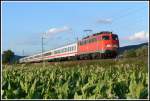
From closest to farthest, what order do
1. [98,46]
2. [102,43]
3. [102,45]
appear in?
[102,45], [102,43], [98,46]

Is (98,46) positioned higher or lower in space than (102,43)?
lower

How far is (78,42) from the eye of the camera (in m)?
45.8

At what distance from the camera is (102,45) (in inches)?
1475

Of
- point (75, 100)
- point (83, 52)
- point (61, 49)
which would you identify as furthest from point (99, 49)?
point (75, 100)

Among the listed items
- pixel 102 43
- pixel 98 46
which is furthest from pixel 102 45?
pixel 98 46

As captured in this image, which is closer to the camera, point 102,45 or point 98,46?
point 102,45

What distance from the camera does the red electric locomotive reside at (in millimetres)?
37438

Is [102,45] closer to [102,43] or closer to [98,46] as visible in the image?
[102,43]

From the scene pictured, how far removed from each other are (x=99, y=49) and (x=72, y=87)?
30.5m

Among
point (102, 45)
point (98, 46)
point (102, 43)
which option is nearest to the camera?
point (102, 45)

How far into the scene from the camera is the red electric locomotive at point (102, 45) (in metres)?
37.4

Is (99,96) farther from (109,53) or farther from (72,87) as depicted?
(109,53)

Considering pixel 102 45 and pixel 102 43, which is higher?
pixel 102 43

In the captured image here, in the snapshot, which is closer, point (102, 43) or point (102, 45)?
point (102, 45)
